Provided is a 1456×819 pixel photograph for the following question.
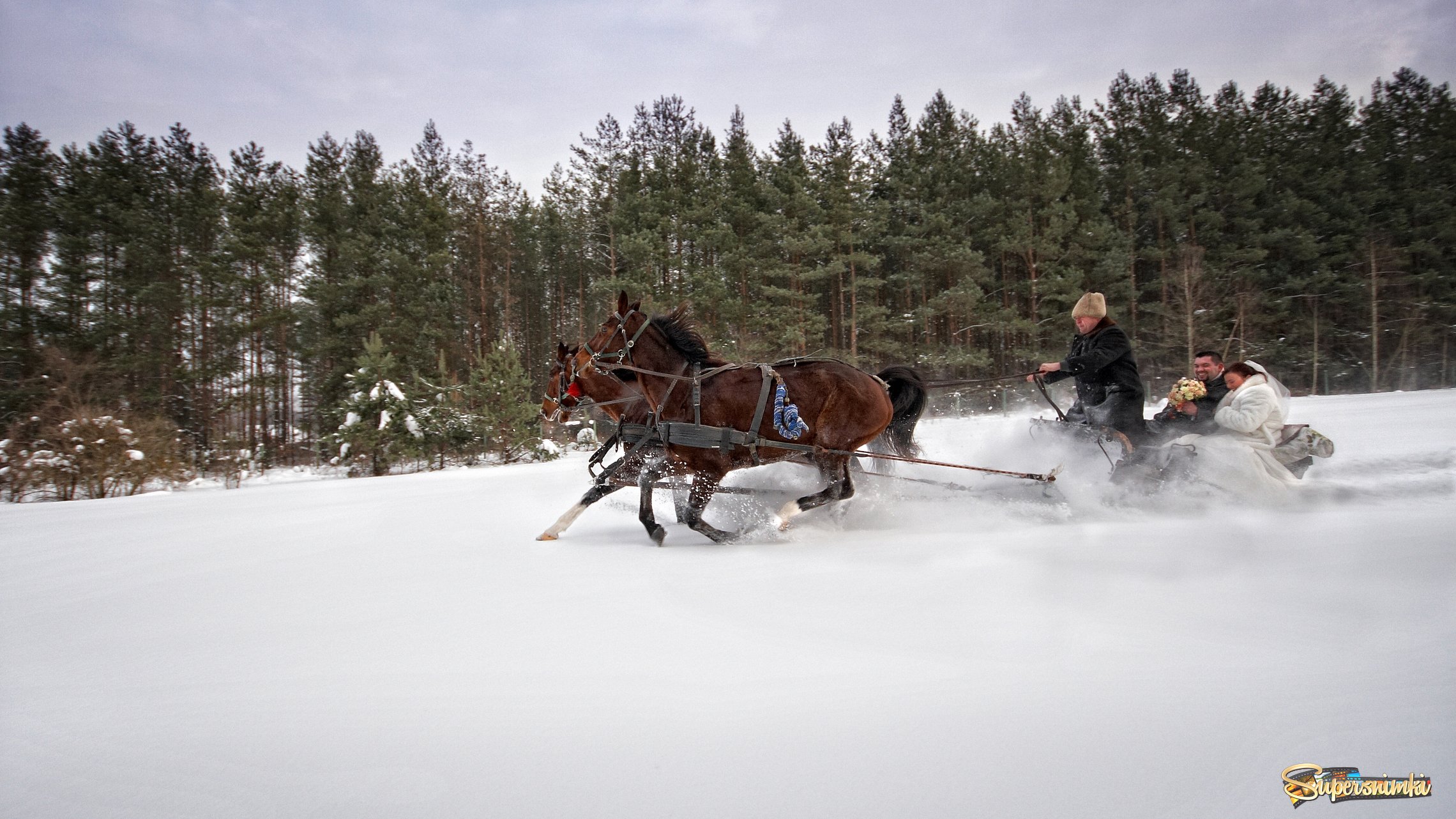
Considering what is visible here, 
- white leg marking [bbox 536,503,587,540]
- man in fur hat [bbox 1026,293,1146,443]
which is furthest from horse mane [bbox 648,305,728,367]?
man in fur hat [bbox 1026,293,1146,443]

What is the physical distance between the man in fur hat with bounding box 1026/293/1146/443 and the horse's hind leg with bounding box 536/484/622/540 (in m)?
3.47

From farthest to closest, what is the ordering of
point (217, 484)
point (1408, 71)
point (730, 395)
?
1. point (1408, 71)
2. point (217, 484)
3. point (730, 395)

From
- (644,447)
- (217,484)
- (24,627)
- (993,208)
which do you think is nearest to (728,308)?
(993,208)

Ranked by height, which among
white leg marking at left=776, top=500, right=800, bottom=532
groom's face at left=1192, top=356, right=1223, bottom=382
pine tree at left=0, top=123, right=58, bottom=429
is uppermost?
pine tree at left=0, top=123, right=58, bottom=429

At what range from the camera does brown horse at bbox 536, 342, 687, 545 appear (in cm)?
485

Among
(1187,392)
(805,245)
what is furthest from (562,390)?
(805,245)

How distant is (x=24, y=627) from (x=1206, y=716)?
475cm

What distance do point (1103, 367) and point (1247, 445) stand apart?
109cm

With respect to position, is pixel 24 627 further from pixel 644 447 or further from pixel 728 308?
pixel 728 308

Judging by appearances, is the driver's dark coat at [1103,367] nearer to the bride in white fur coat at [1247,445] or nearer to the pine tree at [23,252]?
the bride in white fur coat at [1247,445]

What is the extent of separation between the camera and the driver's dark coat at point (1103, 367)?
5.02m

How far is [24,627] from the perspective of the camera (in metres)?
2.96

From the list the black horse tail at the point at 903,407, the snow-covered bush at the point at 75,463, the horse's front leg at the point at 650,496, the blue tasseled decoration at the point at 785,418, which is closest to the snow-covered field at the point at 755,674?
the horse's front leg at the point at 650,496

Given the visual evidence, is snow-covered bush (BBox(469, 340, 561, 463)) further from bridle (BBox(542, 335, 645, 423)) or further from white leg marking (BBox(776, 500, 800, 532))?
white leg marking (BBox(776, 500, 800, 532))
